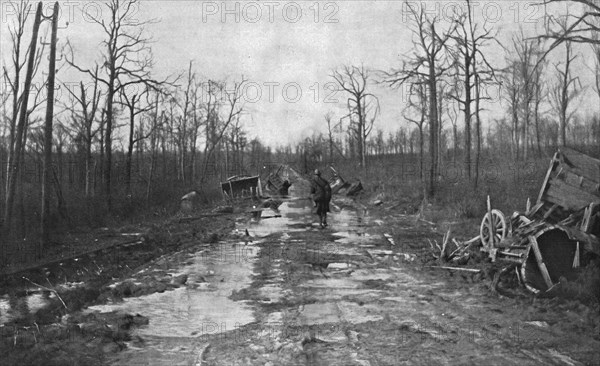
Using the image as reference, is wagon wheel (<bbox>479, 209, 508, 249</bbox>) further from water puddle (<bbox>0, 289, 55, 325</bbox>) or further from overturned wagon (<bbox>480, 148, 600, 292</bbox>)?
water puddle (<bbox>0, 289, 55, 325</bbox>)

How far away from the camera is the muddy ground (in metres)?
5.72

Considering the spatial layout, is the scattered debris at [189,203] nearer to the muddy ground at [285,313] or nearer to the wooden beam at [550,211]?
the muddy ground at [285,313]

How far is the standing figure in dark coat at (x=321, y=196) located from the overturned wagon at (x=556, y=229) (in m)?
8.45

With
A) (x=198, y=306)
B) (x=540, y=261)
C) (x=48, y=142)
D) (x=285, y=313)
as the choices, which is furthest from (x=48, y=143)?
(x=540, y=261)

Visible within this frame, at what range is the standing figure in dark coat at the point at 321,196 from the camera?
19.2 metres

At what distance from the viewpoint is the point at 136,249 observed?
1495cm

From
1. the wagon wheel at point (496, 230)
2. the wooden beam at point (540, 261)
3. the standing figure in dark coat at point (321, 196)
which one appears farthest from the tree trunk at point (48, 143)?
the wooden beam at point (540, 261)

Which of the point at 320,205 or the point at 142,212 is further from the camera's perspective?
the point at 142,212

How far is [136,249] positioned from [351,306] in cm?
908

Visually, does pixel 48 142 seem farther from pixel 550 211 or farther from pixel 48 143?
pixel 550 211

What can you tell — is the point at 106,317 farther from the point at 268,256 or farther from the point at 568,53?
the point at 568,53

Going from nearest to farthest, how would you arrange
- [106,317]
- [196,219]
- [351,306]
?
[106,317] → [351,306] → [196,219]

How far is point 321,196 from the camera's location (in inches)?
758

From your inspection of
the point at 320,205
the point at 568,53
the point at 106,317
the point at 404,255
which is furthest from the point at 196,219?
the point at 568,53
